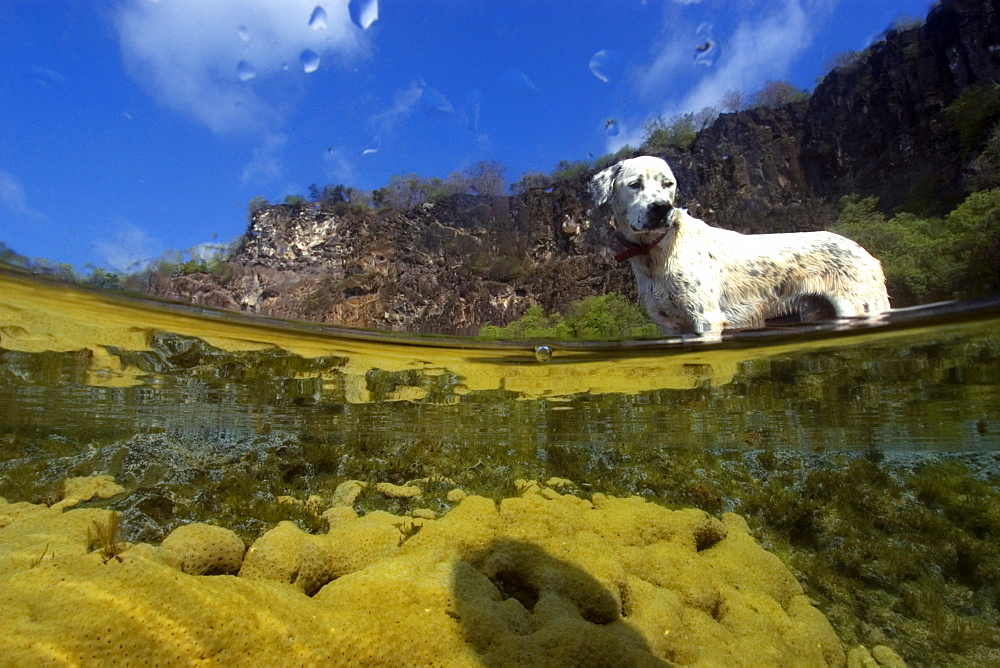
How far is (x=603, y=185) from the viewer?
4.34m

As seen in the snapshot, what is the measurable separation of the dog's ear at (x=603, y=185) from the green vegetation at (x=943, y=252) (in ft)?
7.98

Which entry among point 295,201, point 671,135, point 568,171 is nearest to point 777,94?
point 671,135

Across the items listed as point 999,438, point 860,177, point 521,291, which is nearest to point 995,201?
point 860,177

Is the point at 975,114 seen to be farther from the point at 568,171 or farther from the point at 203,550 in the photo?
the point at 568,171

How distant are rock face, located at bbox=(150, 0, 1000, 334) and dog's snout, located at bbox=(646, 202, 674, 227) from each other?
75 cm

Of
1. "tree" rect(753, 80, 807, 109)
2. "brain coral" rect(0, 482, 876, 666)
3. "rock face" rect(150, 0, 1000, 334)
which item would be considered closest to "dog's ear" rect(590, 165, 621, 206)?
"rock face" rect(150, 0, 1000, 334)

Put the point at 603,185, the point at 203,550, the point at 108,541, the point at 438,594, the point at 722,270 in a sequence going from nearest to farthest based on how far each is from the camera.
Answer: the point at 438,594 → the point at 108,541 → the point at 203,550 → the point at 722,270 → the point at 603,185

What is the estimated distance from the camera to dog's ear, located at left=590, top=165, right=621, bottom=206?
4273 millimetres

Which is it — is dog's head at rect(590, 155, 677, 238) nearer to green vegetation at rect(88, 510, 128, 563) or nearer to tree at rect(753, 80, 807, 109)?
green vegetation at rect(88, 510, 128, 563)

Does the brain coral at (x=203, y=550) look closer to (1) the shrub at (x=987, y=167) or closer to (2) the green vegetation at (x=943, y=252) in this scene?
(2) the green vegetation at (x=943, y=252)

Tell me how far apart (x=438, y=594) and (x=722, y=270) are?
10.6ft

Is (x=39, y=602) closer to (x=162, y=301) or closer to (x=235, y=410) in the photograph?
(x=162, y=301)

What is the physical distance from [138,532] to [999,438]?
465 inches

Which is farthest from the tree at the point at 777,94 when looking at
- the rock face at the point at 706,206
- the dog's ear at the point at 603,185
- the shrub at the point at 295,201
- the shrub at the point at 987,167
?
the shrub at the point at 295,201
